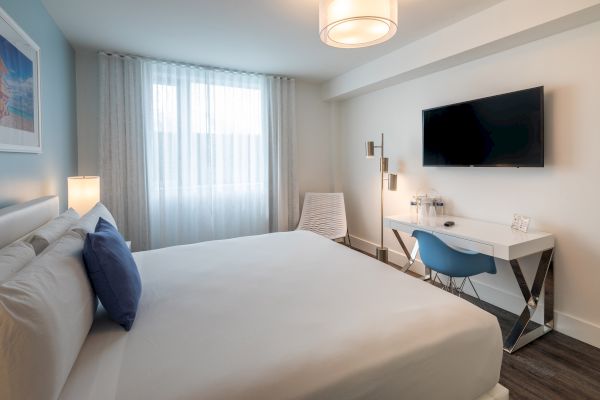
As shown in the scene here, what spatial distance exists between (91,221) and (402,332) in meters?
1.70

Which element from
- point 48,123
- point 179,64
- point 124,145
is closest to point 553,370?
point 48,123

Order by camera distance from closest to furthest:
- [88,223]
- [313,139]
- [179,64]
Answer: [88,223], [179,64], [313,139]

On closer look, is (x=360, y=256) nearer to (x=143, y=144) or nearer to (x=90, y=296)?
(x=90, y=296)

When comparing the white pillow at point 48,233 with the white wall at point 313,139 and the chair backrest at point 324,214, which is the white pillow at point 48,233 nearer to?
the chair backrest at point 324,214

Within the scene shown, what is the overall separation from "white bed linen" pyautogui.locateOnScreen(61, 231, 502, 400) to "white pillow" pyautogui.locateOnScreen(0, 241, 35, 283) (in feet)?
1.19

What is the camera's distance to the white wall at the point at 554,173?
7.06 ft

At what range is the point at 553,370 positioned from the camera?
1.93 metres

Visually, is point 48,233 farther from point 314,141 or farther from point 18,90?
point 314,141

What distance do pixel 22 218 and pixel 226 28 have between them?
7.04 ft

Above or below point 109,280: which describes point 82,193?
above

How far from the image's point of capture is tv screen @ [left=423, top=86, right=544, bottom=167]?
2326mm

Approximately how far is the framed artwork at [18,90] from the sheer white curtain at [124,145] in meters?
1.24

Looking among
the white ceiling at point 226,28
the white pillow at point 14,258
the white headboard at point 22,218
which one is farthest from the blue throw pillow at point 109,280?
the white ceiling at point 226,28

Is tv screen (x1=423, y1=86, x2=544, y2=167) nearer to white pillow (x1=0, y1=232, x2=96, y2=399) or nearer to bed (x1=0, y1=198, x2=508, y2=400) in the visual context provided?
bed (x1=0, y1=198, x2=508, y2=400)
